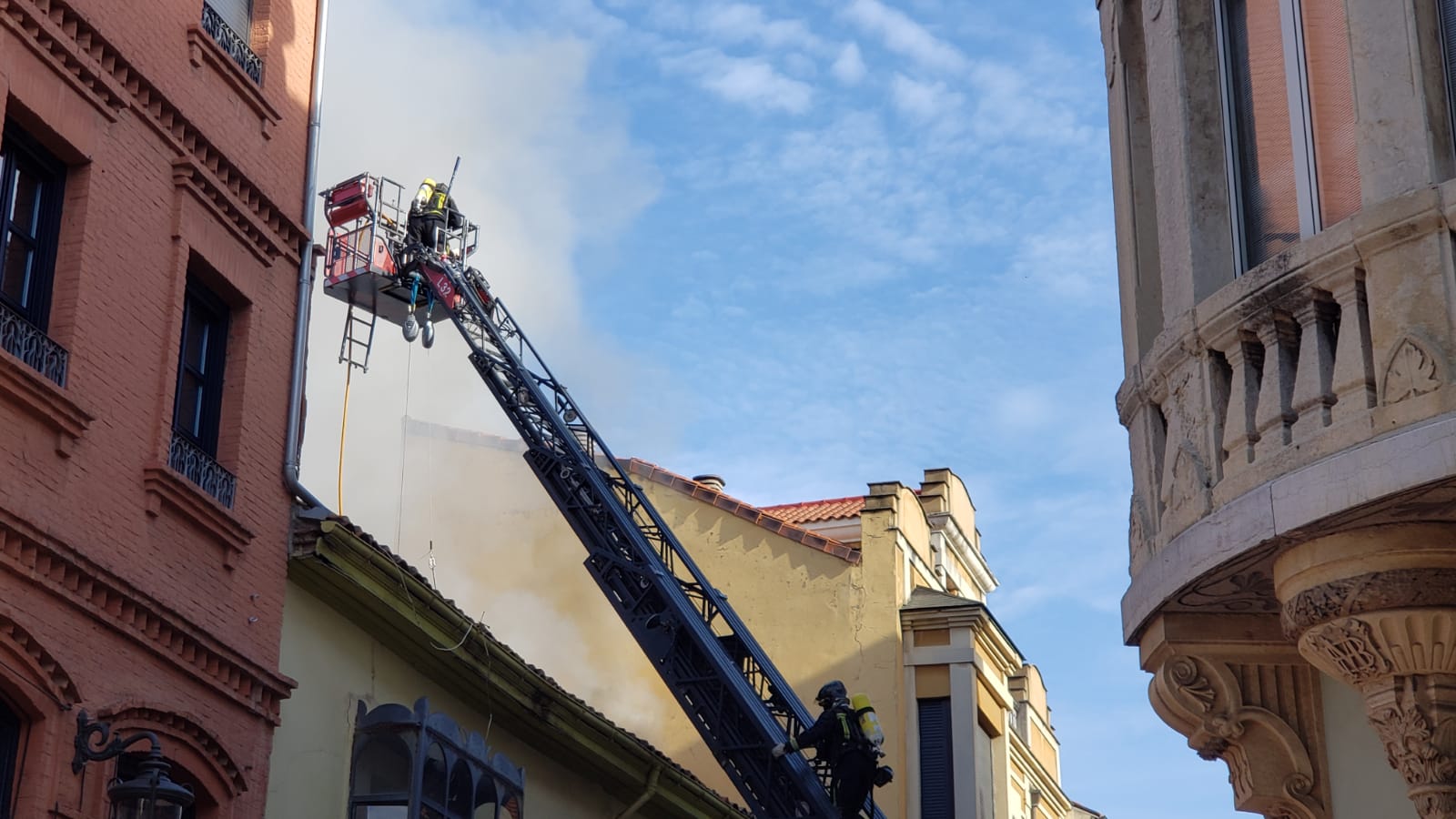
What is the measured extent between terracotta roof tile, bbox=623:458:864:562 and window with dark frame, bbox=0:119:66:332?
17.4 metres

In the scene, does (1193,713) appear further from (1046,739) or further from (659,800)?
(1046,739)

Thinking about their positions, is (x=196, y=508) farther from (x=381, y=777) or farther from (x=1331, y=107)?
(x=1331, y=107)

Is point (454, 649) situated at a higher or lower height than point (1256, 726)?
higher

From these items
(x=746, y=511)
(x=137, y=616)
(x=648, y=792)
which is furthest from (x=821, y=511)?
(x=137, y=616)

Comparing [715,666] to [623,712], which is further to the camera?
[623,712]

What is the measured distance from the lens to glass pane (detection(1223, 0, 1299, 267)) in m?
10.6

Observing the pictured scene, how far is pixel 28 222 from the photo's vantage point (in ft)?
39.9

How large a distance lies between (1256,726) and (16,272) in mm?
7926

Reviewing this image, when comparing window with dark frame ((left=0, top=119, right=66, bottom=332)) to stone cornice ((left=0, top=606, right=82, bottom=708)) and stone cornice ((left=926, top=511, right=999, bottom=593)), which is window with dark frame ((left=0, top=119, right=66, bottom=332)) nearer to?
stone cornice ((left=0, top=606, right=82, bottom=708))

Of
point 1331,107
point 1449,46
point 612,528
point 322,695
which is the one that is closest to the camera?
point 1449,46

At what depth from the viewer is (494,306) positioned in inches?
823

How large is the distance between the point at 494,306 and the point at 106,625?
9.48 metres

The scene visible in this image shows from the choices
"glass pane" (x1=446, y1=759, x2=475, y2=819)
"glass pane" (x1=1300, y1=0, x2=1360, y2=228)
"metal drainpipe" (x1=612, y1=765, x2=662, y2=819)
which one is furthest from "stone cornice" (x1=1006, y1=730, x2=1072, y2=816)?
"glass pane" (x1=1300, y1=0, x2=1360, y2=228)

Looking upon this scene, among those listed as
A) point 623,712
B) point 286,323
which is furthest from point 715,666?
point 623,712
